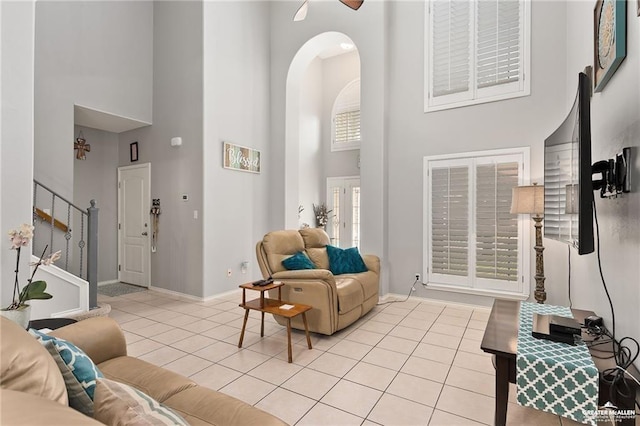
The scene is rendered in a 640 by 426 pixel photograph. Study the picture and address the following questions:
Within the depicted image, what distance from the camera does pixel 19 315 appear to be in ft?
5.55

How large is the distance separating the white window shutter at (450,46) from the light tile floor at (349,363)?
286 centimetres

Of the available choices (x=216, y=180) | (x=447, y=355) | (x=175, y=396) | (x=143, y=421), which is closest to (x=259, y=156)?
(x=216, y=180)

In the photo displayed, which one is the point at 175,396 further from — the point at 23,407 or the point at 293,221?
the point at 293,221

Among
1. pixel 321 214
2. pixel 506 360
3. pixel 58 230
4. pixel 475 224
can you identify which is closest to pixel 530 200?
pixel 475 224

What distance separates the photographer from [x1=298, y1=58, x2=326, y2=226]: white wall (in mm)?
7270

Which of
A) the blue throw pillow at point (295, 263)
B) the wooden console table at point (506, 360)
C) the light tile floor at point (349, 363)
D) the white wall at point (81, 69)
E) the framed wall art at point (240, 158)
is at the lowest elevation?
the light tile floor at point (349, 363)

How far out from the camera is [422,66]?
4.36m

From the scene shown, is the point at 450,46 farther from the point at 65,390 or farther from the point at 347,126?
the point at 65,390

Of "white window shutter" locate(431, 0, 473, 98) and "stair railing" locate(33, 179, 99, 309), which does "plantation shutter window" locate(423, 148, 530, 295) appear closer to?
"white window shutter" locate(431, 0, 473, 98)

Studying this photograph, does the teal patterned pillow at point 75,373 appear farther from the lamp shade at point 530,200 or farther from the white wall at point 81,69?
the white wall at point 81,69

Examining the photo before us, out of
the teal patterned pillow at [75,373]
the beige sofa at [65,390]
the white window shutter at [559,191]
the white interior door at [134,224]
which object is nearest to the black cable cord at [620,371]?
the white window shutter at [559,191]

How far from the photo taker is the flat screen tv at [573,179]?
1438 millimetres

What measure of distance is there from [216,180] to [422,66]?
321cm

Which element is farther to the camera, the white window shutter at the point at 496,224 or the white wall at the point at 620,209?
the white window shutter at the point at 496,224
